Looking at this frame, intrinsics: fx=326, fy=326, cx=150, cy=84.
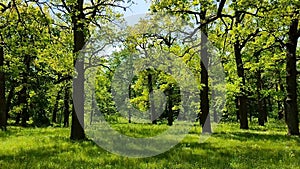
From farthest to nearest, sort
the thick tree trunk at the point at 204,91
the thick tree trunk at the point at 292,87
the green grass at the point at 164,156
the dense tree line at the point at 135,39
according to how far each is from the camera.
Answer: the thick tree trunk at the point at 204,91 < the thick tree trunk at the point at 292,87 < the dense tree line at the point at 135,39 < the green grass at the point at 164,156

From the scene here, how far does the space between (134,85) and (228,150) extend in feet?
91.3

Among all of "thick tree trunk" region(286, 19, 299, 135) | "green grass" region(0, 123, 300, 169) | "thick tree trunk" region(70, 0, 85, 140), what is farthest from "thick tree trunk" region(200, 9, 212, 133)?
"thick tree trunk" region(70, 0, 85, 140)

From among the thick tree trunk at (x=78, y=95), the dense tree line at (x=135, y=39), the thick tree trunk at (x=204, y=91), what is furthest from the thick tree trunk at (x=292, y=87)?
the thick tree trunk at (x=78, y=95)

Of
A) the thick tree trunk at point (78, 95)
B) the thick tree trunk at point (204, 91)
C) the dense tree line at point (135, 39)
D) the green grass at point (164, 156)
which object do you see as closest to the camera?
the green grass at point (164, 156)

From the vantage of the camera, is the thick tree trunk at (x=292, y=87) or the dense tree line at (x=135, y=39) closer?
the dense tree line at (x=135, y=39)

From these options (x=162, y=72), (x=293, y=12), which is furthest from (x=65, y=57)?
(x=162, y=72)

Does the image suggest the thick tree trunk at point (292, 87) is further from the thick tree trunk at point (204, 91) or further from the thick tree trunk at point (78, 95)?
the thick tree trunk at point (78, 95)

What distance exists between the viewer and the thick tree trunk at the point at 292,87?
793 inches

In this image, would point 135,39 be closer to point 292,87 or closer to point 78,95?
point 78,95

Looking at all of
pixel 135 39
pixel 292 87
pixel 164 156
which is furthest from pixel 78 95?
pixel 292 87

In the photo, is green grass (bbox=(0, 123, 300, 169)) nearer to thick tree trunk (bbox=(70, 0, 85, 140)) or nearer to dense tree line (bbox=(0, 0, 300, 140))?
thick tree trunk (bbox=(70, 0, 85, 140))

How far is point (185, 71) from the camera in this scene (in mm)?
31453

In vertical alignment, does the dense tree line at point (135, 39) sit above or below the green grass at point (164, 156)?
above

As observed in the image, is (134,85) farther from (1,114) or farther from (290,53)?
(290,53)
